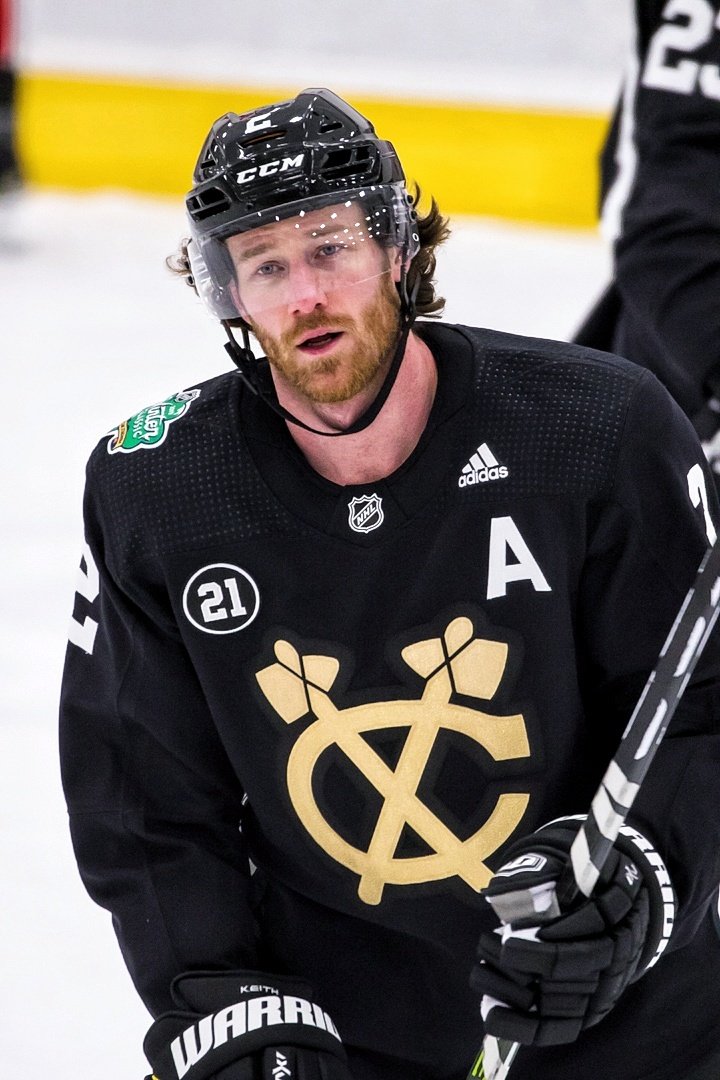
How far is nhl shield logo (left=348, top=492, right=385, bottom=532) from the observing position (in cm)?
158

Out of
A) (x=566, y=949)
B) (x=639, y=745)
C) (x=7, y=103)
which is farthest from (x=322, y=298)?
(x=7, y=103)

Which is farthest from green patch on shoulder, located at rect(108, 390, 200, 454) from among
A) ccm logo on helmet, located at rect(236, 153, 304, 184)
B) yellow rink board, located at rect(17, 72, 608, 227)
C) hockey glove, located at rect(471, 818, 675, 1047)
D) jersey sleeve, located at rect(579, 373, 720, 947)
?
yellow rink board, located at rect(17, 72, 608, 227)

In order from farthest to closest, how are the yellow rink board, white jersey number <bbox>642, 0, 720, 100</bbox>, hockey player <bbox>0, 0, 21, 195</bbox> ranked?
1. hockey player <bbox>0, 0, 21, 195</bbox>
2. the yellow rink board
3. white jersey number <bbox>642, 0, 720, 100</bbox>

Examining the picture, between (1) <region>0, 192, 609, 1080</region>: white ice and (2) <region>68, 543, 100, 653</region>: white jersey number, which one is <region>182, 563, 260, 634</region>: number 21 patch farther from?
(1) <region>0, 192, 609, 1080</region>: white ice

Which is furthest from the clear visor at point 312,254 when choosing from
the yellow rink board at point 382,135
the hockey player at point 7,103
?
the hockey player at point 7,103

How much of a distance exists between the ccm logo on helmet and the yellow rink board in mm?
3572

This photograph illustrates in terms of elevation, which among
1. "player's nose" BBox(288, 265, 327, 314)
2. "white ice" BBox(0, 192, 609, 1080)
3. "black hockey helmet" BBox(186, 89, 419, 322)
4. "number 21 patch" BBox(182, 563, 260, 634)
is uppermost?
"black hockey helmet" BBox(186, 89, 419, 322)

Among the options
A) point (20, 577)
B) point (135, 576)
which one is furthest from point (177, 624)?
point (20, 577)

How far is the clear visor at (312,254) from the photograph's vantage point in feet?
5.20

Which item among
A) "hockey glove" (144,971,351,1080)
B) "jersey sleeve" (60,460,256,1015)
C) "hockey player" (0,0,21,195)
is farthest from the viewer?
"hockey player" (0,0,21,195)

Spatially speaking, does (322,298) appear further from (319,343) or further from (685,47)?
(685,47)

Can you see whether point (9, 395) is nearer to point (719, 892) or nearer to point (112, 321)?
point (112, 321)

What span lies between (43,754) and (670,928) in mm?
1597

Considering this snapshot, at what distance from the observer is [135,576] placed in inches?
64.8
